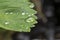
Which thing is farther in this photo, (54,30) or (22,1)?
(54,30)

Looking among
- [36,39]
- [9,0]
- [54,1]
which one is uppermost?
[9,0]

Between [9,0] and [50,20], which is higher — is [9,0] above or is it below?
above

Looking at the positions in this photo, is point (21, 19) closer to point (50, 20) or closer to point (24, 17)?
point (24, 17)

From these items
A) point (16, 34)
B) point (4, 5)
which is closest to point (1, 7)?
point (4, 5)

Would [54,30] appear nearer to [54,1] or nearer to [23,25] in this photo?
[54,1]

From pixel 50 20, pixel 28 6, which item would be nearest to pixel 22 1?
pixel 28 6

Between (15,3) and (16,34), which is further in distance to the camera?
(16,34)

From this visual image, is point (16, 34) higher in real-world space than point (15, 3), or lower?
lower
